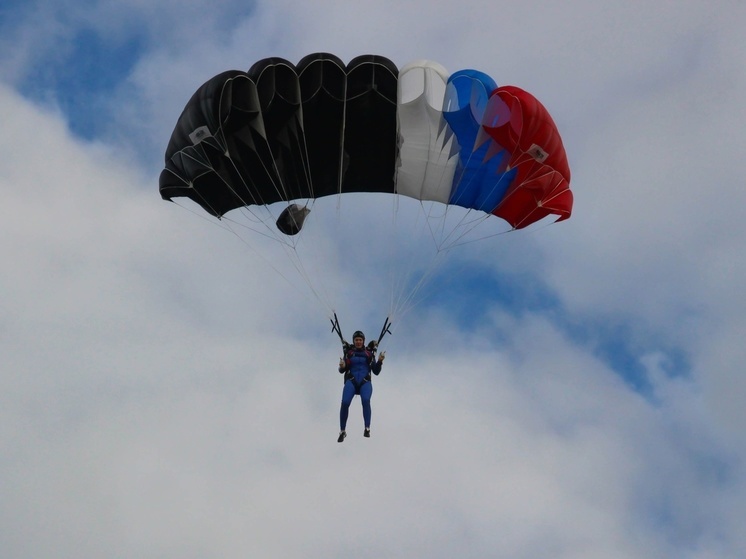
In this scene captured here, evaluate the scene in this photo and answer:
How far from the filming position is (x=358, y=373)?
81.9 ft

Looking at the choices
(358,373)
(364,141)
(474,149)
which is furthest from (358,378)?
(474,149)

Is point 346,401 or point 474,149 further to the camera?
point 474,149

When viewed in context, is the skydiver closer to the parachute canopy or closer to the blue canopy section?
the parachute canopy

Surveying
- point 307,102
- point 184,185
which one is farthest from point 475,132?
point 184,185

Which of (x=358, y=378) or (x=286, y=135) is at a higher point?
(x=286, y=135)

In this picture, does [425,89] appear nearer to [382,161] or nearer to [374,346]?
[382,161]

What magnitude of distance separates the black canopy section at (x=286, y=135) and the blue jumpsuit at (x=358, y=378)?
3732 millimetres

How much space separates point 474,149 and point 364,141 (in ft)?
7.16

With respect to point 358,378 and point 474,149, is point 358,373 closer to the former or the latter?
point 358,378

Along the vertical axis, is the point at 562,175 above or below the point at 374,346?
above

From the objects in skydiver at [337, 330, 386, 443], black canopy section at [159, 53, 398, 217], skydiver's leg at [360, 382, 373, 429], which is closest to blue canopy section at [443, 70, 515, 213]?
black canopy section at [159, 53, 398, 217]

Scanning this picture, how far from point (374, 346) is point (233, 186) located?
445 cm

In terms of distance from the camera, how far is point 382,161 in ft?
89.3

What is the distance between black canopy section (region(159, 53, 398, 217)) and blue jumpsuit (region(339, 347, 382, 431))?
3.73 m
